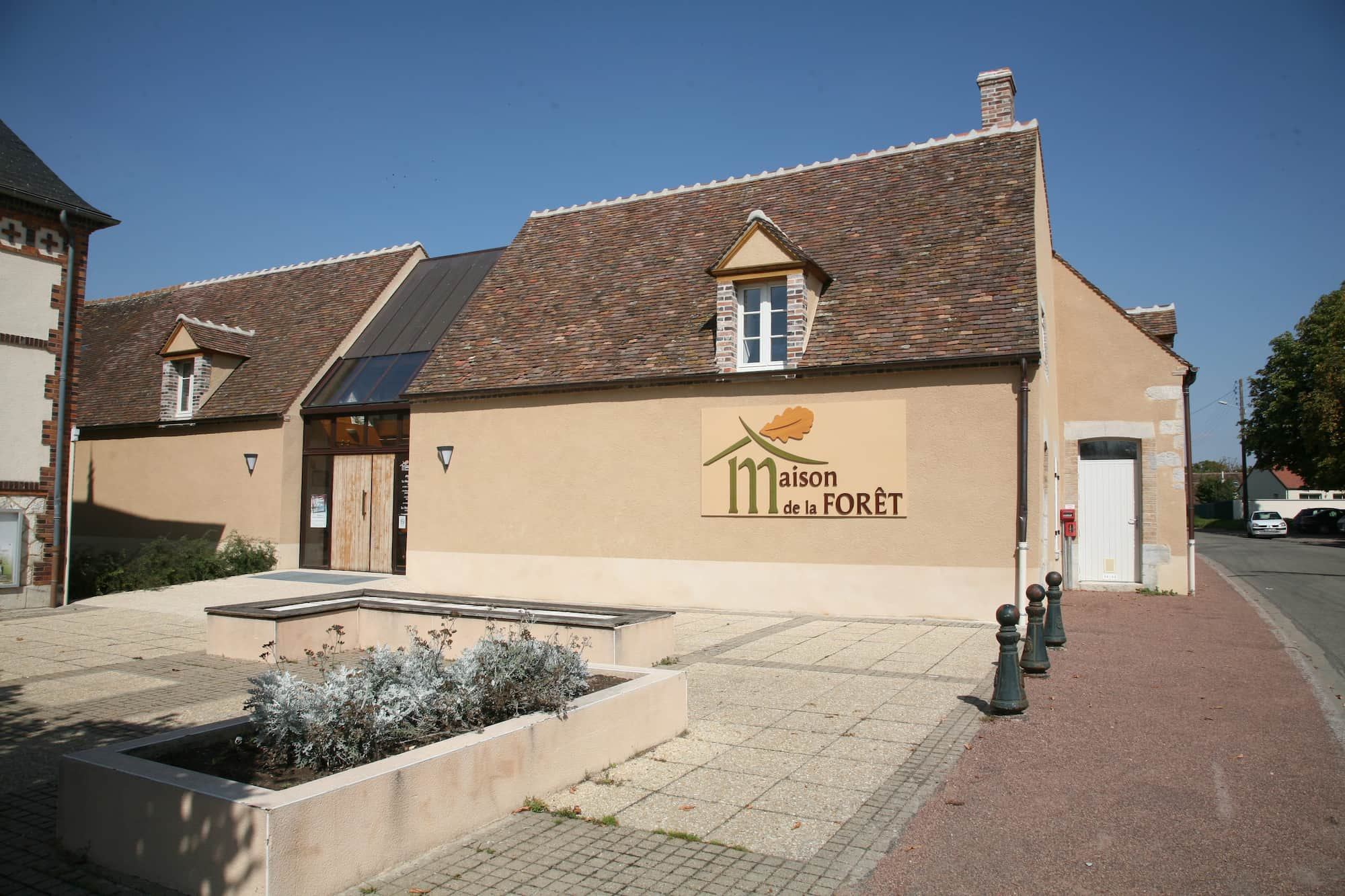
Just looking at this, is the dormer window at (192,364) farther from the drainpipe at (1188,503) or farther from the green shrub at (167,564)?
the drainpipe at (1188,503)

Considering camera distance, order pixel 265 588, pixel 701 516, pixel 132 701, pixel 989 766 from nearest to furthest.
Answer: pixel 989 766, pixel 132 701, pixel 701 516, pixel 265 588

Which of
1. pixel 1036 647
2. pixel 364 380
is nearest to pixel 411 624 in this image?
pixel 1036 647

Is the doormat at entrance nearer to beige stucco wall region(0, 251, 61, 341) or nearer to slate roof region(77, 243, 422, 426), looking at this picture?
slate roof region(77, 243, 422, 426)

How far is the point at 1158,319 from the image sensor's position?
63.5 ft

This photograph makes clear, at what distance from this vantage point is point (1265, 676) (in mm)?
9172

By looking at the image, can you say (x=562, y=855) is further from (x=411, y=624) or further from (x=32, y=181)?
(x=32, y=181)

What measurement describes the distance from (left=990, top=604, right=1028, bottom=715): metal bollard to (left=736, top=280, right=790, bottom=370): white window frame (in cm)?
759

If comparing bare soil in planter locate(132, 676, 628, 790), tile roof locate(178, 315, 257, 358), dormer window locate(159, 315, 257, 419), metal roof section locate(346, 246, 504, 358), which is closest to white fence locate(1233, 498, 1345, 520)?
metal roof section locate(346, 246, 504, 358)

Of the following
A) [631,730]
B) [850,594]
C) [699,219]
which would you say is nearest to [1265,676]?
[850,594]

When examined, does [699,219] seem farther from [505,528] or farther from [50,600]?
[50,600]

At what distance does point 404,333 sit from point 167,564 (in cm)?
691

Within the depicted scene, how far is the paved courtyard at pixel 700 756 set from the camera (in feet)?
14.4

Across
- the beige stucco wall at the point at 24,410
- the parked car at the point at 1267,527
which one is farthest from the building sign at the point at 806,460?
the parked car at the point at 1267,527

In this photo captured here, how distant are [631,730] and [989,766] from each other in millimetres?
2397
